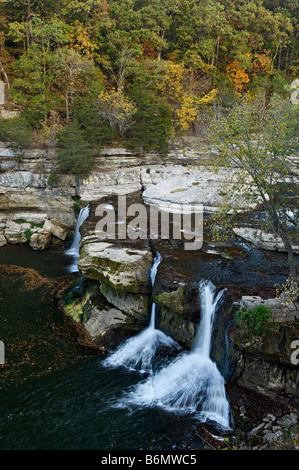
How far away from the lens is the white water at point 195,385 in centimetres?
1016

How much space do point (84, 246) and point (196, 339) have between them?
7.62 m

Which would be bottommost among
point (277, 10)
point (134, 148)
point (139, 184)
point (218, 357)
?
point (218, 357)

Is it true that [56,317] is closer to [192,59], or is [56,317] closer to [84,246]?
[84,246]

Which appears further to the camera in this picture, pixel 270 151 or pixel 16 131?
pixel 16 131

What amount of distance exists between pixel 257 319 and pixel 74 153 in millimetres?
20155

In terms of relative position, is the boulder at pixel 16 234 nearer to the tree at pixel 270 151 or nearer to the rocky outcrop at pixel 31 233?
the rocky outcrop at pixel 31 233

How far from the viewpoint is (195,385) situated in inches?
427

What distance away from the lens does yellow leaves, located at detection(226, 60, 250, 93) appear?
114ft

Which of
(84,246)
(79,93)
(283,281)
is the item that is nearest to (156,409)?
(283,281)

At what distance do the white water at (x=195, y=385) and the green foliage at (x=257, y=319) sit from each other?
1.90 meters

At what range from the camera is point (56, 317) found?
15398 millimetres

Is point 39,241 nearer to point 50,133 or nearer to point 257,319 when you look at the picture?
point 50,133

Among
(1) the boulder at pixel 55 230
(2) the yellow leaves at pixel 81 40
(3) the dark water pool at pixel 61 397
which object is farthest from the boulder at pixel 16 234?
(2) the yellow leaves at pixel 81 40

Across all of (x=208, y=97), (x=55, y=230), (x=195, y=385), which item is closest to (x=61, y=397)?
(x=195, y=385)
